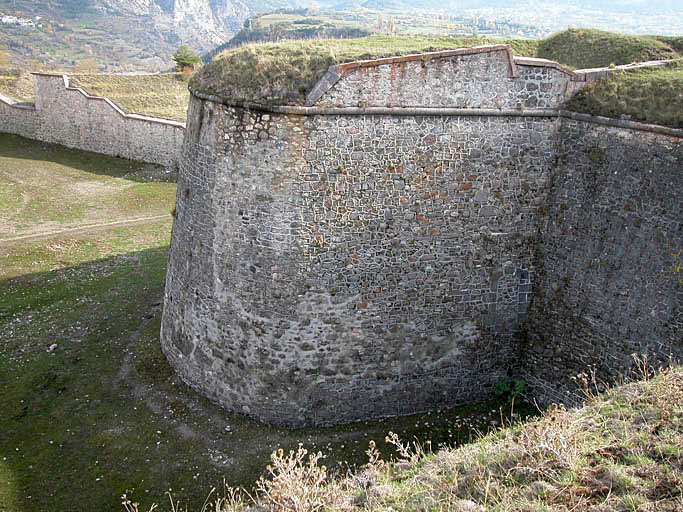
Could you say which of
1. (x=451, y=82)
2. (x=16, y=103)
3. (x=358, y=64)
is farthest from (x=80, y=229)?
(x=16, y=103)

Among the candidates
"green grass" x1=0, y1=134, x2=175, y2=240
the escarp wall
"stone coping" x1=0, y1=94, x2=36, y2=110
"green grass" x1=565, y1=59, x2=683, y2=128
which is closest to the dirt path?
"green grass" x1=0, y1=134, x2=175, y2=240

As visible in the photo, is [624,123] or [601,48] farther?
[601,48]

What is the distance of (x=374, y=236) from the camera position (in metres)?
10.6

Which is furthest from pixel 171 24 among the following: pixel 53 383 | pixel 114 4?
pixel 53 383

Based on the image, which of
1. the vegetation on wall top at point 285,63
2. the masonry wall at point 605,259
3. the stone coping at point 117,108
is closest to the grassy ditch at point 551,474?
the masonry wall at point 605,259

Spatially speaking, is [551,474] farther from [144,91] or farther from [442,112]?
[144,91]

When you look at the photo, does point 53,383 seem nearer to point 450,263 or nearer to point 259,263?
point 259,263

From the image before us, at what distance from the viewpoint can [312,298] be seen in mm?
10695

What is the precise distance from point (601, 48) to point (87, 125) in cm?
2825

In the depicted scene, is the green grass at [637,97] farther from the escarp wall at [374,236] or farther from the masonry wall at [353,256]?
the masonry wall at [353,256]

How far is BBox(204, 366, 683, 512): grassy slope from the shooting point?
530 centimetres

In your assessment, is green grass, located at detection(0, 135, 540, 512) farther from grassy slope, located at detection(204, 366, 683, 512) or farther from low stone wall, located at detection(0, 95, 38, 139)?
low stone wall, located at detection(0, 95, 38, 139)

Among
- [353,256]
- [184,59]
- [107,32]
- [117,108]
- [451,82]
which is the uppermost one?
[107,32]

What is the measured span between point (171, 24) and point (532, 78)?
181857 mm
